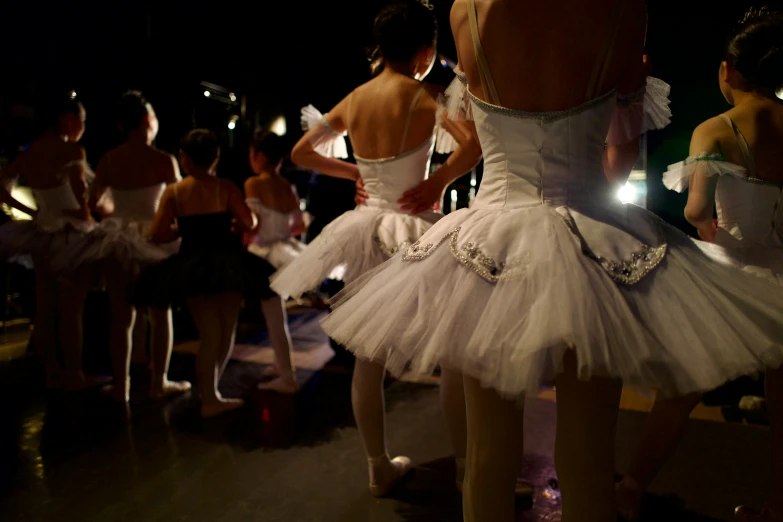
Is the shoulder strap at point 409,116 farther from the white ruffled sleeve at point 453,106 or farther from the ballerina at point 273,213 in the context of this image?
the ballerina at point 273,213

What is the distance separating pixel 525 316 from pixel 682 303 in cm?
30

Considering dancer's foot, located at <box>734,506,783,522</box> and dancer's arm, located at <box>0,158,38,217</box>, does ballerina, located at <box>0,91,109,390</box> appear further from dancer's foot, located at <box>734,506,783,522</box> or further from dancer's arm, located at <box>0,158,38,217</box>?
dancer's foot, located at <box>734,506,783,522</box>

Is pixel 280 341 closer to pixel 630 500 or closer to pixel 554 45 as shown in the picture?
pixel 630 500

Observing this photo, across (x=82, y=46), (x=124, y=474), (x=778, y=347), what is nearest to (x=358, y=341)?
(x=778, y=347)

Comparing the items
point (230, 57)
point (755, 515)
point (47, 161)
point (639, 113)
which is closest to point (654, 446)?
point (755, 515)

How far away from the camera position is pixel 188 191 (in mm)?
2801

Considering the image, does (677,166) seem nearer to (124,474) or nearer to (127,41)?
(124,474)

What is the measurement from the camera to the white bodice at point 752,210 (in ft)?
5.17

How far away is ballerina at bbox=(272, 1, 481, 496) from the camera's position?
184 cm

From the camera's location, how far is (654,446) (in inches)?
69.1

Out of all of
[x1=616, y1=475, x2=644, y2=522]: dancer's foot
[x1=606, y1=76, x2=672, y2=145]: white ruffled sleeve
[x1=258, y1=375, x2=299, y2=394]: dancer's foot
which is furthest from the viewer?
[x1=258, y1=375, x2=299, y2=394]: dancer's foot

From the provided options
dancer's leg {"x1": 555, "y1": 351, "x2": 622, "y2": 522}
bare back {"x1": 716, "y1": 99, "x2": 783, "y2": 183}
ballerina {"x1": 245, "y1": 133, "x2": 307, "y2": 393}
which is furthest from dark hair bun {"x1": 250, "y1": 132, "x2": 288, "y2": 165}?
dancer's leg {"x1": 555, "y1": 351, "x2": 622, "y2": 522}

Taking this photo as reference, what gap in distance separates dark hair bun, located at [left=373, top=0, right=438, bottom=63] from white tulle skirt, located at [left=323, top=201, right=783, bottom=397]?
1.04m

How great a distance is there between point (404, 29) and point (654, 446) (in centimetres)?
170
